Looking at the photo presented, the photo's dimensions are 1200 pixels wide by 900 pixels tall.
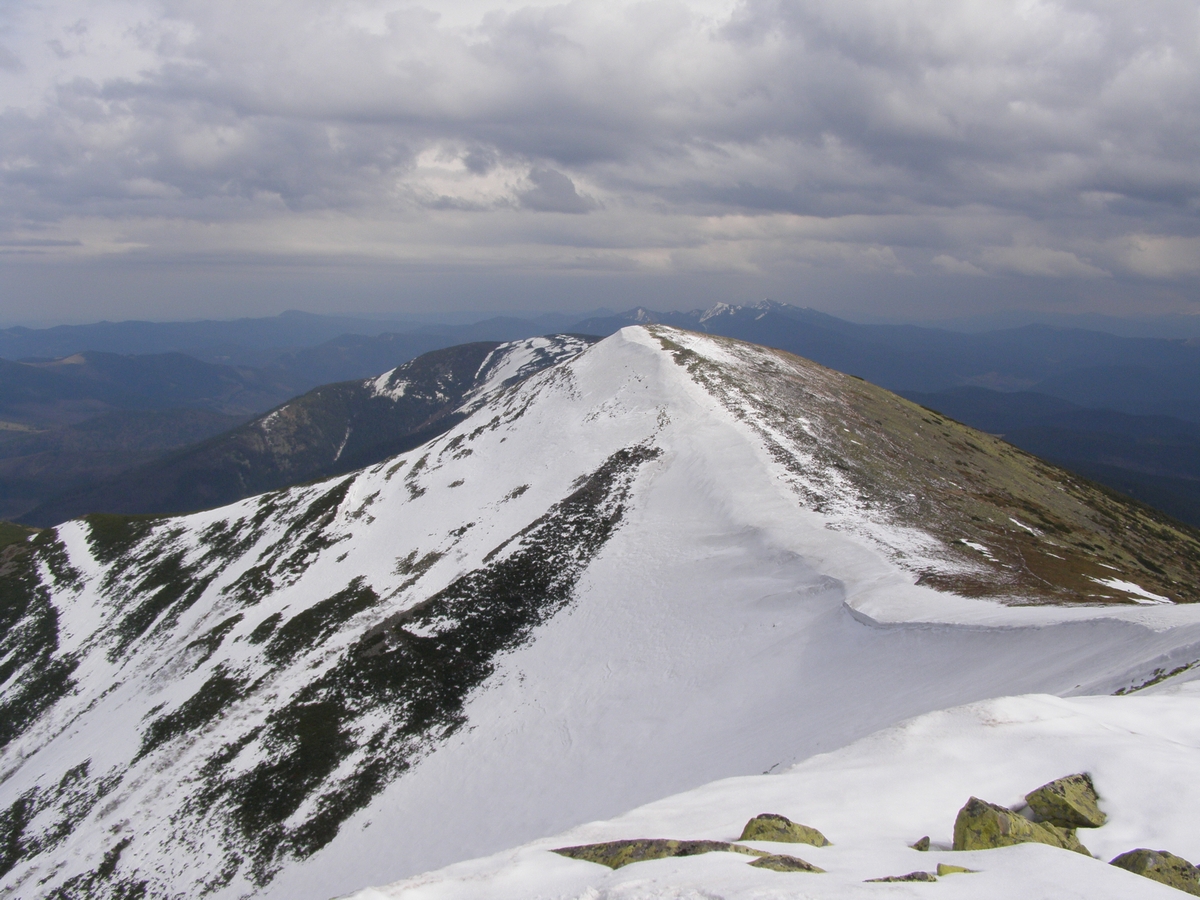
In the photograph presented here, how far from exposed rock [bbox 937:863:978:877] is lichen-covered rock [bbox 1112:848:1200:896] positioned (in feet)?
7.24

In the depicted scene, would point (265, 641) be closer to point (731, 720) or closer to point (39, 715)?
point (39, 715)

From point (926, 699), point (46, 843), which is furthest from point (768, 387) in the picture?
point (46, 843)

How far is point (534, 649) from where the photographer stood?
43.4m

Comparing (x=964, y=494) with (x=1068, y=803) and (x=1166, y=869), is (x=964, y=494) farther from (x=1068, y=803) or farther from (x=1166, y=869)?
(x=1166, y=869)

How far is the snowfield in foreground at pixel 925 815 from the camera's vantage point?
8.26 meters

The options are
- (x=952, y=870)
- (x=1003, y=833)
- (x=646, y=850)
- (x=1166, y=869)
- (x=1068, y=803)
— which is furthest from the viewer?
(x=646, y=850)

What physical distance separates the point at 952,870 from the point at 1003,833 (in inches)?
58.0

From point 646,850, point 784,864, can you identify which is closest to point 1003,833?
point 784,864

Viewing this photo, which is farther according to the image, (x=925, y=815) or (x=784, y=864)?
(x=925, y=815)

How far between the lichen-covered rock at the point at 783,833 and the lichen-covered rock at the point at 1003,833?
2.23 m

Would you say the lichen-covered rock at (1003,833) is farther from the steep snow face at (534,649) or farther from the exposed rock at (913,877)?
the steep snow face at (534,649)

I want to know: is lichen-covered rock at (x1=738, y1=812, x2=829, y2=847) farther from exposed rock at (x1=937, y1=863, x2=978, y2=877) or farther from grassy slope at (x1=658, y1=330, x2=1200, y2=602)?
grassy slope at (x1=658, y1=330, x2=1200, y2=602)

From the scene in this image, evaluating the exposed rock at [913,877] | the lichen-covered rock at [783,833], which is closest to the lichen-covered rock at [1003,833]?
the exposed rock at [913,877]

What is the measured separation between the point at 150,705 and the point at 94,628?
3039 cm
